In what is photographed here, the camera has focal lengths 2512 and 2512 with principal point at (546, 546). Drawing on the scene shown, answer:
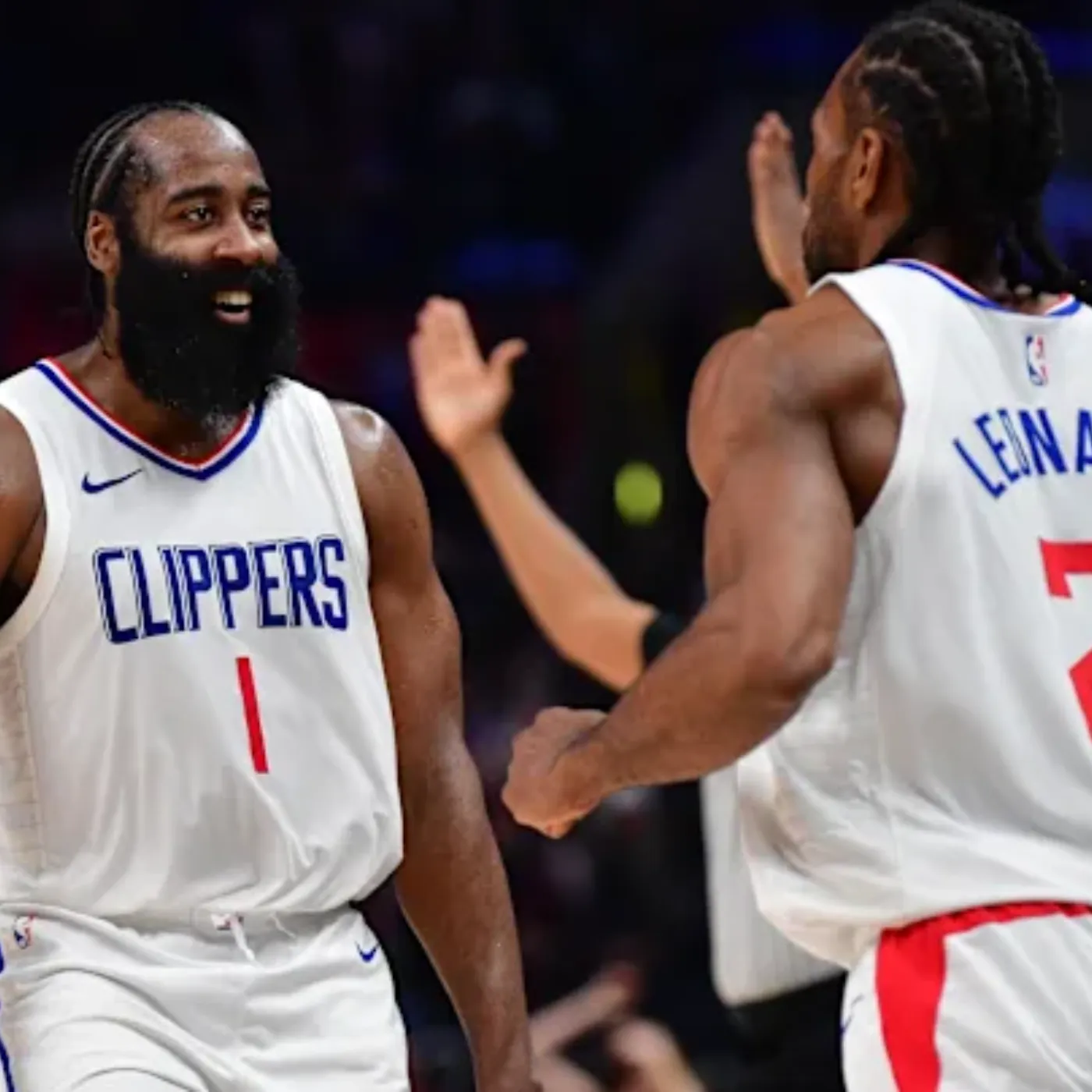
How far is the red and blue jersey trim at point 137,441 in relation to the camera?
3.29 m

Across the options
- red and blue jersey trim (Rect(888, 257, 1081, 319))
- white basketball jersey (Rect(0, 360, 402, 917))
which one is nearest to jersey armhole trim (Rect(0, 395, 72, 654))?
white basketball jersey (Rect(0, 360, 402, 917))

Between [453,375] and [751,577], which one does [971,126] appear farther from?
[453,375]

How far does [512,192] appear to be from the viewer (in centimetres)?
1050

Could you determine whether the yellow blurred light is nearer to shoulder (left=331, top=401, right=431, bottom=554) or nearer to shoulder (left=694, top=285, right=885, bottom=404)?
shoulder (left=331, top=401, right=431, bottom=554)

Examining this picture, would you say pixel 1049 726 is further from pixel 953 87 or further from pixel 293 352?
pixel 293 352

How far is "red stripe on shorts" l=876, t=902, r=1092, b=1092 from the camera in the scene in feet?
9.35

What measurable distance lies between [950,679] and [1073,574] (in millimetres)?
227

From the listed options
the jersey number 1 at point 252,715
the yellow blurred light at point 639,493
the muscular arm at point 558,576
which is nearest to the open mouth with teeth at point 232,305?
the jersey number 1 at point 252,715

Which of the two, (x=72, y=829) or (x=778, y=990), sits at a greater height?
(x=72, y=829)

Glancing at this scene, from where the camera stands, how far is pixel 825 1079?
3.95m

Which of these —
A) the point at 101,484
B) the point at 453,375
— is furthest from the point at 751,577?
the point at 453,375

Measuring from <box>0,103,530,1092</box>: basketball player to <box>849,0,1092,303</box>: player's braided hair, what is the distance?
0.83 metres

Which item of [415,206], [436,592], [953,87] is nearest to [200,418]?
[436,592]

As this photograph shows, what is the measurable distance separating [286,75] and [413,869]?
7282 mm
